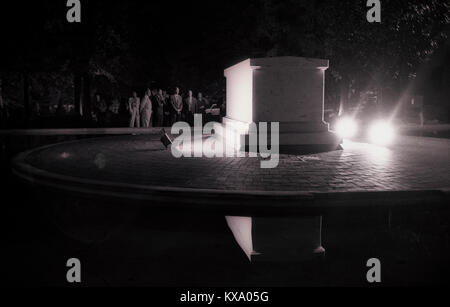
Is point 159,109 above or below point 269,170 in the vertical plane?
above

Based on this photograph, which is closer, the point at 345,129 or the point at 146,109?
the point at 146,109

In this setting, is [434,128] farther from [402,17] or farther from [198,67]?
[198,67]

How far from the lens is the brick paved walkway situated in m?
7.43

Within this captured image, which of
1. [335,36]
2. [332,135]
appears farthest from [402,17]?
[332,135]

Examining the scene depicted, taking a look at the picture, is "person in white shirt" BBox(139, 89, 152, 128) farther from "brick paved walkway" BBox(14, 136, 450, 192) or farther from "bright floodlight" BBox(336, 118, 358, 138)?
"brick paved walkway" BBox(14, 136, 450, 192)

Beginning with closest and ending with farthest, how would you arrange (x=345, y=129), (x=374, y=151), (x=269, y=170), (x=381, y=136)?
1. (x=269, y=170)
2. (x=374, y=151)
3. (x=381, y=136)
4. (x=345, y=129)

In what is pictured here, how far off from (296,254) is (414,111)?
3352cm

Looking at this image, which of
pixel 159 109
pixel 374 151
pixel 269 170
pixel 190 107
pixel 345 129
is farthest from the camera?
pixel 190 107

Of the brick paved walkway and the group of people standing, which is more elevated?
the group of people standing

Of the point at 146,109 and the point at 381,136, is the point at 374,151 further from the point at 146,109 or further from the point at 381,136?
the point at 146,109

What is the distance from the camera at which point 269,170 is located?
8969 millimetres

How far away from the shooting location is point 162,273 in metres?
4.73
